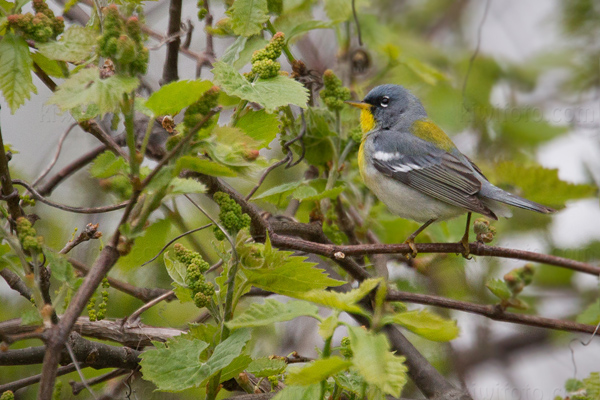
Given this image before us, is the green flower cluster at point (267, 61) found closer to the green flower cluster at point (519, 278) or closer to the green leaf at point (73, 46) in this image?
the green leaf at point (73, 46)

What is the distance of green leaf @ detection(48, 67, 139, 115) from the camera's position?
1.28m

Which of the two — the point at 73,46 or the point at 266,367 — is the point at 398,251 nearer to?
the point at 266,367

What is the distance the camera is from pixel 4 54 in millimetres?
1626

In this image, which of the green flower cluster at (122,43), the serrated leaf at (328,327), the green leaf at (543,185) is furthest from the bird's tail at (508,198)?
the green flower cluster at (122,43)

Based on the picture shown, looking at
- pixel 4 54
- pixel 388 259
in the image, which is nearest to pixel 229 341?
pixel 4 54

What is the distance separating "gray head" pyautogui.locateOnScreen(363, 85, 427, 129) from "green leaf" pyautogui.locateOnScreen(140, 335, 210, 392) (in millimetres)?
2258

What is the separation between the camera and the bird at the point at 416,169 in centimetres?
294

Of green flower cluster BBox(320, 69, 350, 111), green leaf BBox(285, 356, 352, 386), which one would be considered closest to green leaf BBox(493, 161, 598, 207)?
green flower cluster BBox(320, 69, 350, 111)

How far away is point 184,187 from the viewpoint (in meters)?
1.33

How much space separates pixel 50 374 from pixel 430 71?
2.45 metres

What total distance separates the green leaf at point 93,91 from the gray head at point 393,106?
2.37m

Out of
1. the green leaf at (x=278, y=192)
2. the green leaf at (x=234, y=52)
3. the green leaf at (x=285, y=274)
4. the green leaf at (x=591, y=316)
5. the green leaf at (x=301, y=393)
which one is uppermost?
the green leaf at (x=234, y=52)

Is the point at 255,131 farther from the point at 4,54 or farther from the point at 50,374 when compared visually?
the point at 50,374

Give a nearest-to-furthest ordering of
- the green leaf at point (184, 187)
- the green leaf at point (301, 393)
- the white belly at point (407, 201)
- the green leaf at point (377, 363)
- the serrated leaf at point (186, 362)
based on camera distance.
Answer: the green leaf at point (377, 363)
the green leaf at point (184, 187)
the green leaf at point (301, 393)
the serrated leaf at point (186, 362)
the white belly at point (407, 201)
